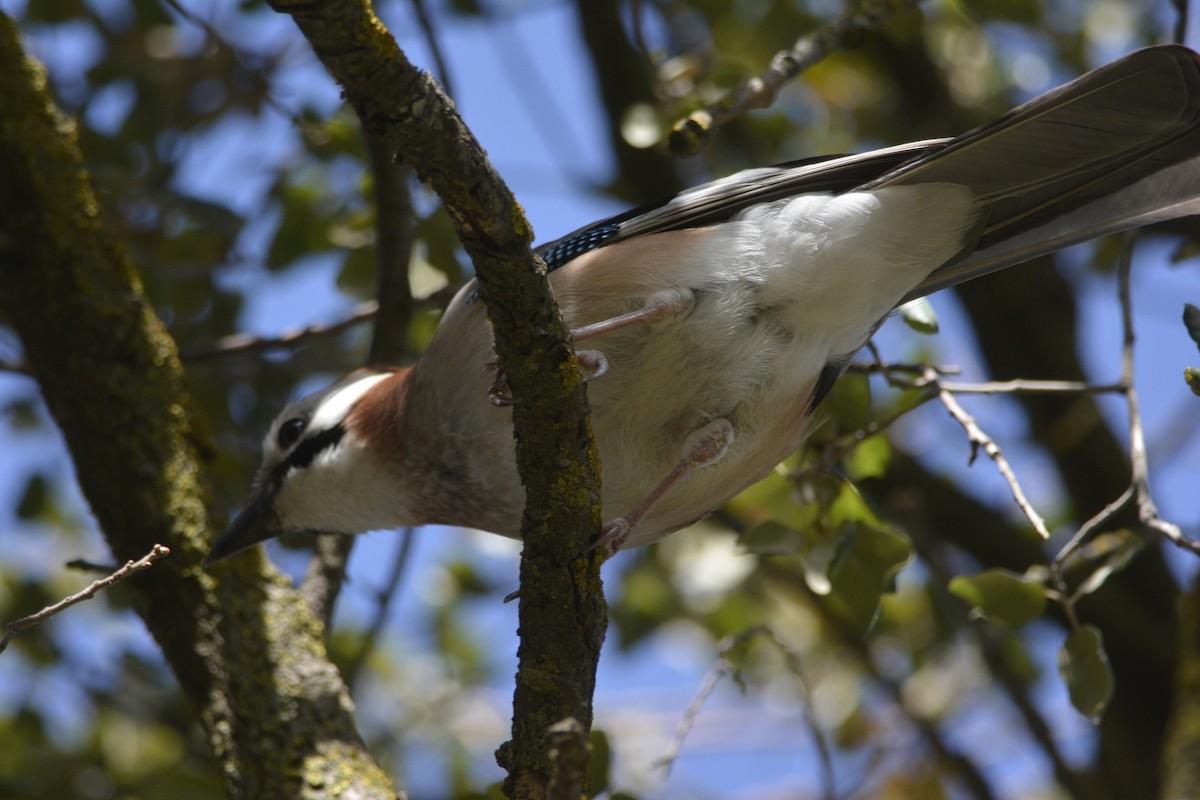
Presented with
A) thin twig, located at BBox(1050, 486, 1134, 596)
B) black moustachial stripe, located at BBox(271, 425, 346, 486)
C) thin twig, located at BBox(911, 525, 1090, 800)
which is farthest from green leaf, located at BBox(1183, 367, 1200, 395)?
black moustachial stripe, located at BBox(271, 425, 346, 486)

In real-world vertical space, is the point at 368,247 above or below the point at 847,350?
above

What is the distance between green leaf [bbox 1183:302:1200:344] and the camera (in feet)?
9.45

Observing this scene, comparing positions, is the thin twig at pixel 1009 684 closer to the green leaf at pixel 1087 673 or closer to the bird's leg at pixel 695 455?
the green leaf at pixel 1087 673

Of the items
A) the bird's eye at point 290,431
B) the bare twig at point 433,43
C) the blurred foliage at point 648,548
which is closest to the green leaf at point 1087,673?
the blurred foliage at point 648,548

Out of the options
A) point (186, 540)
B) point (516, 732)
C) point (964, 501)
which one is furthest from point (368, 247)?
point (964, 501)

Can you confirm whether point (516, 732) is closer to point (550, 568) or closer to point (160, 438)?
point (550, 568)

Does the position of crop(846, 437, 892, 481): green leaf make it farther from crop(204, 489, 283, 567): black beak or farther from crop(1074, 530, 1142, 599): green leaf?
crop(204, 489, 283, 567): black beak

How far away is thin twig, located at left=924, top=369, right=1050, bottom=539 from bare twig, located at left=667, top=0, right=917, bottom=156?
3.43 feet

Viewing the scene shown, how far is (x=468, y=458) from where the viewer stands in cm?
369

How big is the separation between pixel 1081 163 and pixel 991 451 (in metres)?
0.87

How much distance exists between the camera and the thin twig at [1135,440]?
3211 millimetres

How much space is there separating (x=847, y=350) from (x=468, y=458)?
3.99 feet

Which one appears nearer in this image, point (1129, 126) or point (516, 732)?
point (516, 732)

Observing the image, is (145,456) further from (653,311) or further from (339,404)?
(653,311)
